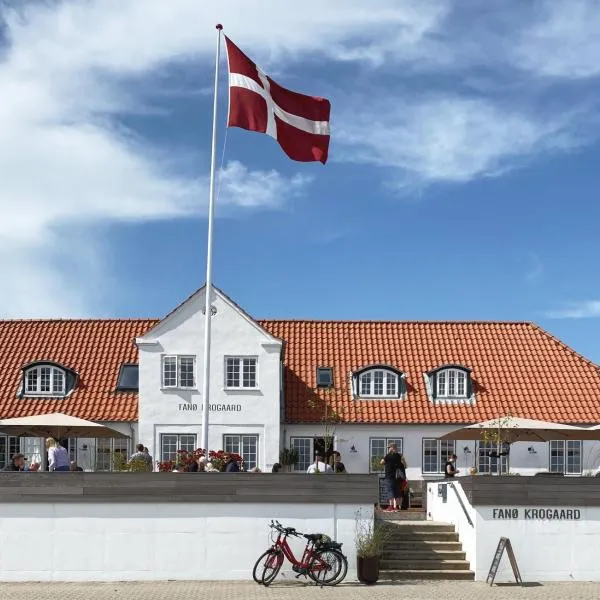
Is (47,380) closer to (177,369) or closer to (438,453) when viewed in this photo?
(177,369)

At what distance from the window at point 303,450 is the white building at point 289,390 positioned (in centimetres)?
4

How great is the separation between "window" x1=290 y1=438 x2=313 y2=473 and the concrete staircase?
14738 mm

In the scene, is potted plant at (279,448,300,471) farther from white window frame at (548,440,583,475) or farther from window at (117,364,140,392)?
white window frame at (548,440,583,475)

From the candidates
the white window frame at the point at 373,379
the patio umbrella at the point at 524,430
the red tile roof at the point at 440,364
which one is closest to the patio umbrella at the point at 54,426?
the patio umbrella at the point at 524,430

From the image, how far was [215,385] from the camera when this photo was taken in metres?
41.5

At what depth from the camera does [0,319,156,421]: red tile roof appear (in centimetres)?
4238

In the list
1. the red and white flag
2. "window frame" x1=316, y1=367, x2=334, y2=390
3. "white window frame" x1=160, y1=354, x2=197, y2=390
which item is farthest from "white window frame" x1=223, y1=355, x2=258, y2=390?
the red and white flag

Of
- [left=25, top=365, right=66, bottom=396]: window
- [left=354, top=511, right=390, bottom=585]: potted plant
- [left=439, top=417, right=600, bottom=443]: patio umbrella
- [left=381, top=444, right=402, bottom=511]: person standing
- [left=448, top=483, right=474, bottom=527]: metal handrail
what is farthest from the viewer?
[left=25, top=365, right=66, bottom=396]: window

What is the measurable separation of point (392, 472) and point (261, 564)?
7304mm

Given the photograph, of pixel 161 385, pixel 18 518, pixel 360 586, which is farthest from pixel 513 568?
pixel 161 385

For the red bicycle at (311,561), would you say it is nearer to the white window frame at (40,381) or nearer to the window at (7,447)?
the window at (7,447)

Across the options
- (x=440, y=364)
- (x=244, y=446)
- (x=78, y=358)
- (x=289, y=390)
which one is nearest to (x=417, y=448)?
(x=440, y=364)

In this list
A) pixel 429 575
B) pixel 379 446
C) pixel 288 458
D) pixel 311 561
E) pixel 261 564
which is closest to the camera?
pixel 311 561

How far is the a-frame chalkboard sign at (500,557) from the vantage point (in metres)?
24.0
